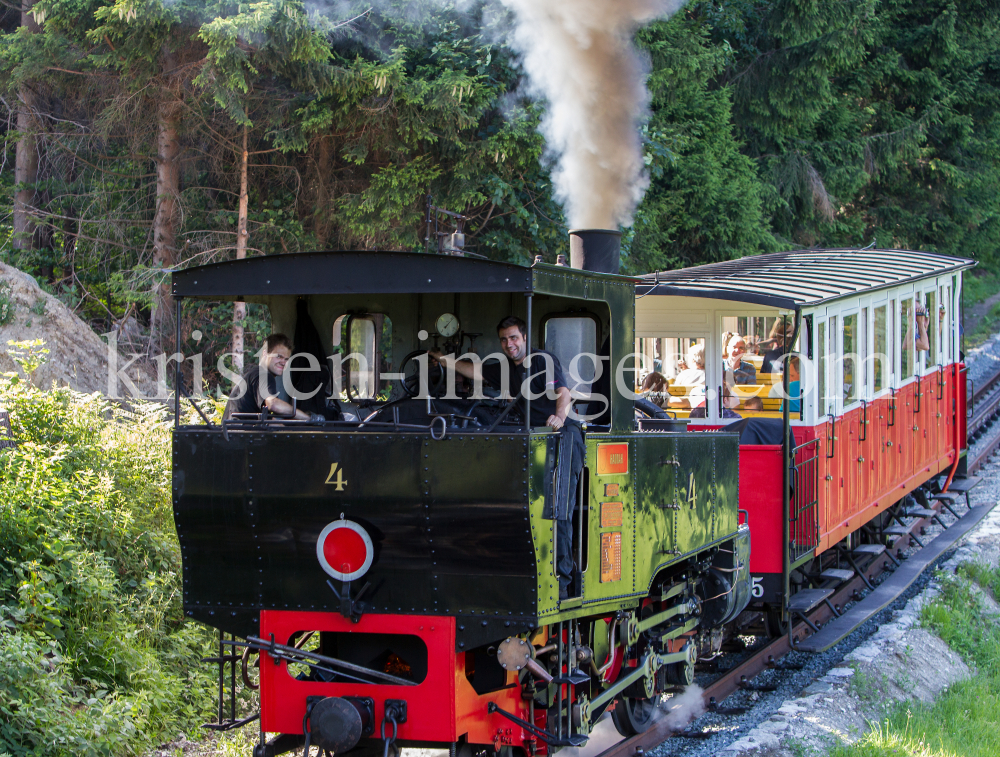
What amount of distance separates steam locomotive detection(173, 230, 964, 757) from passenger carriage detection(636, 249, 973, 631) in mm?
1635

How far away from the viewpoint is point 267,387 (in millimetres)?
5500

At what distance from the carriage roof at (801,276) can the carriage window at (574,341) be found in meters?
0.67

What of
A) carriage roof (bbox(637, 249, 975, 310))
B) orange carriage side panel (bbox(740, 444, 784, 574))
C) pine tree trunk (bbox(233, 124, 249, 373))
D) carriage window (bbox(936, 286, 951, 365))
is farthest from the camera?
carriage window (bbox(936, 286, 951, 365))

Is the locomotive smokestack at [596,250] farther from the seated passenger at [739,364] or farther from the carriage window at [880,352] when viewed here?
the carriage window at [880,352]

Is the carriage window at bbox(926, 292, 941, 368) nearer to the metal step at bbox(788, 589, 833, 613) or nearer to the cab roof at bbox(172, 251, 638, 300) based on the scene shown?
the metal step at bbox(788, 589, 833, 613)

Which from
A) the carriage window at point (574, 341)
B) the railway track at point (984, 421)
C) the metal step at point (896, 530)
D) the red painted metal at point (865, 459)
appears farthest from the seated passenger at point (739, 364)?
the railway track at point (984, 421)

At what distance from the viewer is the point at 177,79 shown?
13.0m

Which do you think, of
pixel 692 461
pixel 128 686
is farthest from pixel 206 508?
pixel 692 461

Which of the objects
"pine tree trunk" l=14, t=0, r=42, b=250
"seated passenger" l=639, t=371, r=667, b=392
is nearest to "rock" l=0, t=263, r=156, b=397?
"pine tree trunk" l=14, t=0, r=42, b=250

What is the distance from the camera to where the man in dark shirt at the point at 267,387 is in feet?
17.8

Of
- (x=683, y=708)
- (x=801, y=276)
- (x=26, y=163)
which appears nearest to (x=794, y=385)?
(x=801, y=276)

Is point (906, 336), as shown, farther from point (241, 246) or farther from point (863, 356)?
point (241, 246)

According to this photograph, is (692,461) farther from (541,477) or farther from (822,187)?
(822,187)

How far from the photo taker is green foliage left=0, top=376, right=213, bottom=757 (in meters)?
5.68
